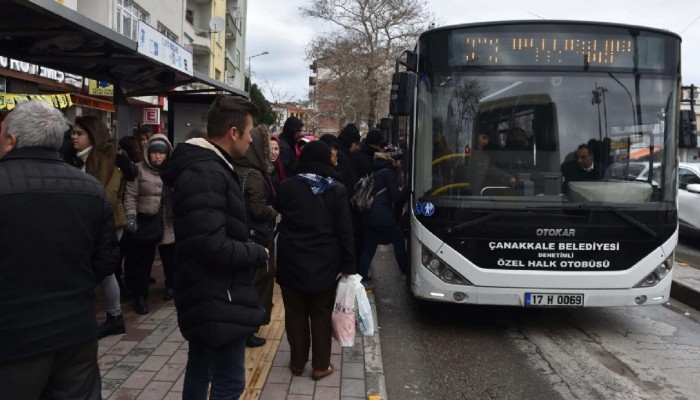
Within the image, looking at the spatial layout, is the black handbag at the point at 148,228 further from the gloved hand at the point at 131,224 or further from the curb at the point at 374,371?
the curb at the point at 374,371

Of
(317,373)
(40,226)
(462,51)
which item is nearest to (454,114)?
(462,51)

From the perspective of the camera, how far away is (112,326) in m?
5.01

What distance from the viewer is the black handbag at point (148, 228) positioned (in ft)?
18.8

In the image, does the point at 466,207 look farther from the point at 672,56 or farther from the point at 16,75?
the point at 16,75

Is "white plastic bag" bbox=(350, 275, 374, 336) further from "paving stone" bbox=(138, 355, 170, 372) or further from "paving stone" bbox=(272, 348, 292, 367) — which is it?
"paving stone" bbox=(138, 355, 170, 372)

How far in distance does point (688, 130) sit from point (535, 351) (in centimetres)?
262

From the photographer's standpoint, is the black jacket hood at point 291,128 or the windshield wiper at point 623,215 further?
the black jacket hood at point 291,128

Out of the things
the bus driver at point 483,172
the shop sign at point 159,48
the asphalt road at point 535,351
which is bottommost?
the asphalt road at point 535,351

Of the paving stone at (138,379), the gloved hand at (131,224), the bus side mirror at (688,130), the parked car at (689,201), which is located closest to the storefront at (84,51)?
the gloved hand at (131,224)

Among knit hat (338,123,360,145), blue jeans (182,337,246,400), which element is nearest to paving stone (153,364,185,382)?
blue jeans (182,337,246,400)

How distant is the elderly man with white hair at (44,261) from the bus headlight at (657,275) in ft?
15.6

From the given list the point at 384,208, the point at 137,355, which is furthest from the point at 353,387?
the point at 384,208

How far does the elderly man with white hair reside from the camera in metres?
2.26

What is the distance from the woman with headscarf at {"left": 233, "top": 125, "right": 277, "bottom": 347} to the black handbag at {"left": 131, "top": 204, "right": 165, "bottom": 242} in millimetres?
1621
